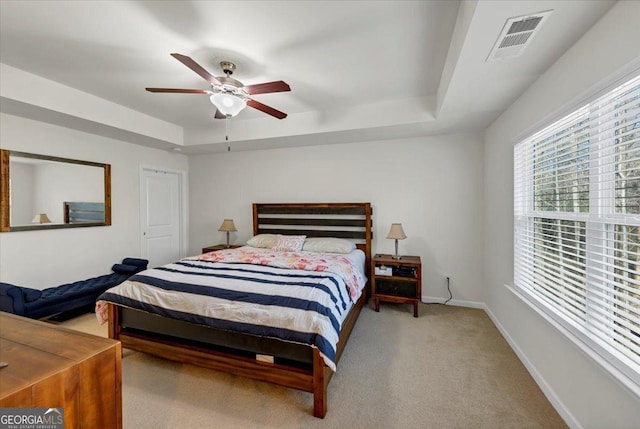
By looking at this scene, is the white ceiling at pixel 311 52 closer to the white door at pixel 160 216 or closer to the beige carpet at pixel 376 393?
the white door at pixel 160 216

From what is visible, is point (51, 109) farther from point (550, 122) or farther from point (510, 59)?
point (550, 122)

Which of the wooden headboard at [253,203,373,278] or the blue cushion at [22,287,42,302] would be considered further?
the wooden headboard at [253,203,373,278]

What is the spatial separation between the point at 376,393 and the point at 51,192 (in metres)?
4.34

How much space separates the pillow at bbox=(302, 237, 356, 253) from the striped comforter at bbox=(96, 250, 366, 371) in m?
0.78

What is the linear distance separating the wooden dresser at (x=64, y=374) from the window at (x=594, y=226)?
223 centimetres

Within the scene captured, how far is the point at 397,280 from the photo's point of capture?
338cm

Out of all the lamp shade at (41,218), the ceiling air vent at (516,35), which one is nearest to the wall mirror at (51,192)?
the lamp shade at (41,218)

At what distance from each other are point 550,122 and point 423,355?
2.22m

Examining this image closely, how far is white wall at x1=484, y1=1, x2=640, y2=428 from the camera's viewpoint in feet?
4.28

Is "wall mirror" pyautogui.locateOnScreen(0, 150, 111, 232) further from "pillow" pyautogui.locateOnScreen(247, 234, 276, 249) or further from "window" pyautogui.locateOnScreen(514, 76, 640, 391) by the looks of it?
"window" pyautogui.locateOnScreen(514, 76, 640, 391)

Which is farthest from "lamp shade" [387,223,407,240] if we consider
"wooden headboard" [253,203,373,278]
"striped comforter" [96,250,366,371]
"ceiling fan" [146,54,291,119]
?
"ceiling fan" [146,54,291,119]

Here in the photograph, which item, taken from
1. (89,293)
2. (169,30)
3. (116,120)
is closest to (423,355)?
(169,30)

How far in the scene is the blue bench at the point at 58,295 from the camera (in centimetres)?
254

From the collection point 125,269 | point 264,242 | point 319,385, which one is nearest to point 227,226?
point 264,242
